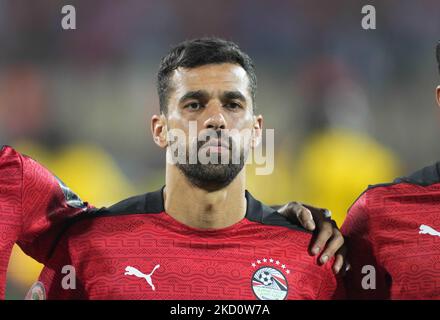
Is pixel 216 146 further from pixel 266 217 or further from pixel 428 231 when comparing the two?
pixel 428 231

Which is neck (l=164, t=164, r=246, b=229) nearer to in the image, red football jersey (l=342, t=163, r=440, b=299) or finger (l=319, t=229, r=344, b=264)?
finger (l=319, t=229, r=344, b=264)

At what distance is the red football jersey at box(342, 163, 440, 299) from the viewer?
2.61 m

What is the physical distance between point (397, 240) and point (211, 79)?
1.02 meters

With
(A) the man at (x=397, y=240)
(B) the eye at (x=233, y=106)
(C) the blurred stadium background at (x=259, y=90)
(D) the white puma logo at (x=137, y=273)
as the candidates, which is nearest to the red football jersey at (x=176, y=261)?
(D) the white puma logo at (x=137, y=273)

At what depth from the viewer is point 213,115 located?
2.58 m

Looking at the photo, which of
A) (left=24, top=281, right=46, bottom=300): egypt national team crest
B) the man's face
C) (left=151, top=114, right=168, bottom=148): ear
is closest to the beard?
the man's face

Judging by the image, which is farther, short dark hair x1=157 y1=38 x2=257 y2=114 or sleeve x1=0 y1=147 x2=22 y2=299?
short dark hair x1=157 y1=38 x2=257 y2=114

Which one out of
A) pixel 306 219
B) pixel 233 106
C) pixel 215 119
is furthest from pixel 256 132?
pixel 306 219

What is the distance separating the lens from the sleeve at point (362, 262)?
2.71 meters

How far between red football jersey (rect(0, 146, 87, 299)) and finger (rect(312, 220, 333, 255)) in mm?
999

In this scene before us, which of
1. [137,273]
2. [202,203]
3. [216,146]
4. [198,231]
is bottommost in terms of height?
[137,273]

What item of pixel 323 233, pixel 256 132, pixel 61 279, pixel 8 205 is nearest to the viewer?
pixel 8 205

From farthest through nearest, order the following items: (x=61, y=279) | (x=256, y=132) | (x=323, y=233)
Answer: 1. (x=256, y=132)
2. (x=323, y=233)
3. (x=61, y=279)

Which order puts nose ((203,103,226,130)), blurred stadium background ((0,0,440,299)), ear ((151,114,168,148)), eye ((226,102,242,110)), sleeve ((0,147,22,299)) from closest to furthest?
1. sleeve ((0,147,22,299))
2. nose ((203,103,226,130))
3. eye ((226,102,242,110))
4. ear ((151,114,168,148))
5. blurred stadium background ((0,0,440,299))
